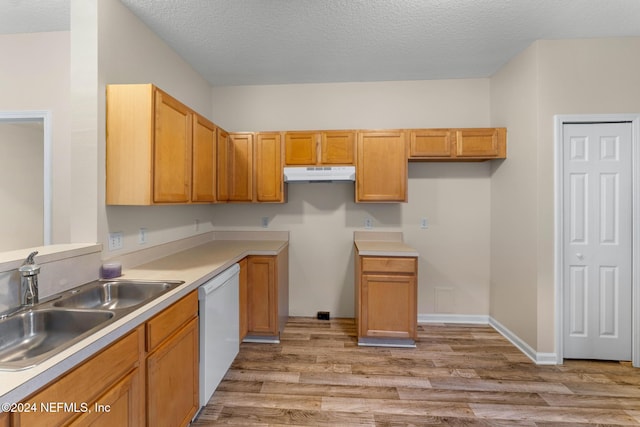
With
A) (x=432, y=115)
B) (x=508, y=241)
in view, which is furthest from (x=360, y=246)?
(x=432, y=115)

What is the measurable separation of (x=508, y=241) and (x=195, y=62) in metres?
3.70

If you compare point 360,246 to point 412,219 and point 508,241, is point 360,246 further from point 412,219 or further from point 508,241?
point 508,241

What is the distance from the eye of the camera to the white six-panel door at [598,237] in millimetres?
2434

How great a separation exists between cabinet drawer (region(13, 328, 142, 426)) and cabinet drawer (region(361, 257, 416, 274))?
1.94 metres

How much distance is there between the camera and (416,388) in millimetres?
2160

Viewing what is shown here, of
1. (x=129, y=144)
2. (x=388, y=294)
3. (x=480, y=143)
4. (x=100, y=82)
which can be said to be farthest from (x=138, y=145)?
(x=480, y=143)

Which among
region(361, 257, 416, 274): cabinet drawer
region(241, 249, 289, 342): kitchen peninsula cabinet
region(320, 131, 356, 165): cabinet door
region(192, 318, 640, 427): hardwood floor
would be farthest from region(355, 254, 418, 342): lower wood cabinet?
region(320, 131, 356, 165): cabinet door

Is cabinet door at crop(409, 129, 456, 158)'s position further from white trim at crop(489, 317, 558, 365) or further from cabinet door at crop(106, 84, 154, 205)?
cabinet door at crop(106, 84, 154, 205)

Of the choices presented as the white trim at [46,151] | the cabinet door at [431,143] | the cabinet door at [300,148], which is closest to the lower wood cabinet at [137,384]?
the white trim at [46,151]

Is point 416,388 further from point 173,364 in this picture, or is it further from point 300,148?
point 300,148

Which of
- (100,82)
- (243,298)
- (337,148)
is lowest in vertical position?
(243,298)

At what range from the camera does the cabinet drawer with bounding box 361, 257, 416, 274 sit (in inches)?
106

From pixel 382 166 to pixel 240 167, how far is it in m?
1.54

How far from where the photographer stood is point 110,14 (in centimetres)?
191
